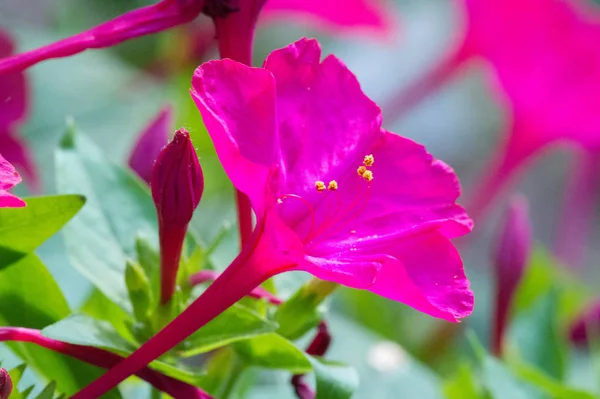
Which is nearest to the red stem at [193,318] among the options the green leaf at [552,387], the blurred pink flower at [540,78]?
the green leaf at [552,387]

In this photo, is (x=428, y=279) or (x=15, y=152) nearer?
(x=428, y=279)

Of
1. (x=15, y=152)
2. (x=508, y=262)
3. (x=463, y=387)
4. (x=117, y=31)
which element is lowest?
(x=463, y=387)

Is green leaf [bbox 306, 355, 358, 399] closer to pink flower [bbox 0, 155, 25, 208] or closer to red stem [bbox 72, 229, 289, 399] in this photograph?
red stem [bbox 72, 229, 289, 399]

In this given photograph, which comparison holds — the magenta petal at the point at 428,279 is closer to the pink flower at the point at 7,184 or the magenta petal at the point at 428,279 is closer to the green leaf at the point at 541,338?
the pink flower at the point at 7,184

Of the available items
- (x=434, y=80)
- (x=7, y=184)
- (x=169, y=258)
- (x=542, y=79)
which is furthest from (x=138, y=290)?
(x=434, y=80)

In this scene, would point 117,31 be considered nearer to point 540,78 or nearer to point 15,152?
point 15,152

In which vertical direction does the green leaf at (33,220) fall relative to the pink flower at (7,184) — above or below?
below
